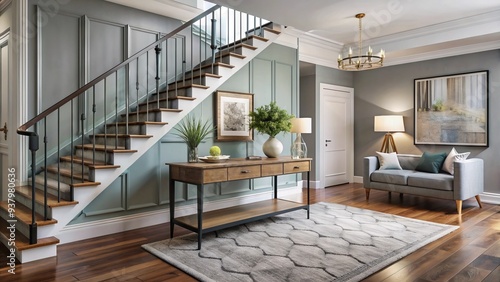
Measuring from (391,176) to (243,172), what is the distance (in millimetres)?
2776

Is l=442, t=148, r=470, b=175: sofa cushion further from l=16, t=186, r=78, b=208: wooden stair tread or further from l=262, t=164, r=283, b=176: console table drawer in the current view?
l=16, t=186, r=78, b=208: wooden stair tread

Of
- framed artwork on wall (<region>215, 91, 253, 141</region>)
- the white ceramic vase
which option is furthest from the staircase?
the white ceramic vase

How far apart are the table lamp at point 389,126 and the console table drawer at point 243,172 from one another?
3468mm

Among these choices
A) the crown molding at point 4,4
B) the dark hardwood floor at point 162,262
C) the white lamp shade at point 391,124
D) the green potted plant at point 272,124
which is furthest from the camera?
the white lamp shade at point 391,124

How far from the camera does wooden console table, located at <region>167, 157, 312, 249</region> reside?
122 inches

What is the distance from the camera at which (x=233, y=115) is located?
15.3ft

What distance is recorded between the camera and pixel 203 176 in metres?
3.05

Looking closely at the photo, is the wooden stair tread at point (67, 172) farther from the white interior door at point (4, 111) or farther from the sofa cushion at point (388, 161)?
the sofa cushion at point (388, 161)

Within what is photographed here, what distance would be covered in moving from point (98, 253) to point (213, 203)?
1739 millimetres

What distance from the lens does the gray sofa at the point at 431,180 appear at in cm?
432

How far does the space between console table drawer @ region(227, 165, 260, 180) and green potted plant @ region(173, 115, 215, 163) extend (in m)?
0.49

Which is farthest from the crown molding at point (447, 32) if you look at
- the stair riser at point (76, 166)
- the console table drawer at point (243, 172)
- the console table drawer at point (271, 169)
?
the stair riser at point (76, 166)

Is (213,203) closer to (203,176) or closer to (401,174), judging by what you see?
(203,176)

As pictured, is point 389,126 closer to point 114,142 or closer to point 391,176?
point 391,176
